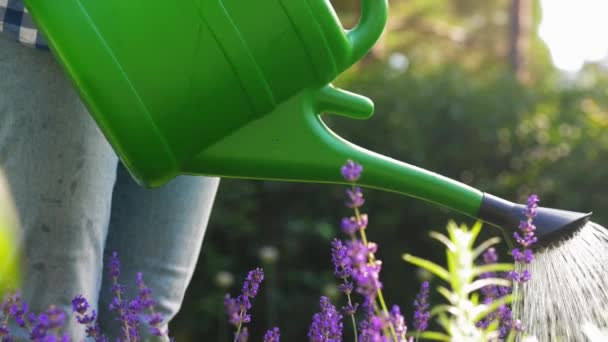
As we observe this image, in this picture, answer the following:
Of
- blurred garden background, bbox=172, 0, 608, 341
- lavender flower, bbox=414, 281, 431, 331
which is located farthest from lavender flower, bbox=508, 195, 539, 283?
blurred garden background, bbox=172, 0, 608, 341

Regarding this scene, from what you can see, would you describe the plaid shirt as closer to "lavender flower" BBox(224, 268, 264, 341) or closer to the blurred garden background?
"lavender flower" BBox(224, 268, 264, 341)

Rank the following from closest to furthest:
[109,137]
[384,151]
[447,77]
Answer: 1. [109,137]
2. [384,151]
3. [447,77]

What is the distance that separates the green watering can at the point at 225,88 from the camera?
1389mm

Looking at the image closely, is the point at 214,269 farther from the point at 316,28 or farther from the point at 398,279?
the point at 316,28

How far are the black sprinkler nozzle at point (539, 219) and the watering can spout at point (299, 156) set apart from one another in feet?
0.08

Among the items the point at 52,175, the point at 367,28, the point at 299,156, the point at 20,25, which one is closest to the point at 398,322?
the point at 299,156

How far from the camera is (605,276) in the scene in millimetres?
1541

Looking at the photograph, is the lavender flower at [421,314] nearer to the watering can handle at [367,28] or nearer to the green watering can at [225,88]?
the green watering can at [225,88]

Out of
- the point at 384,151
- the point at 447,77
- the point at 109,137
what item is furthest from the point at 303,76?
the point at 447,77

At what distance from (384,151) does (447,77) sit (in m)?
0.98

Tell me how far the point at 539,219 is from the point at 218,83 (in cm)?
57

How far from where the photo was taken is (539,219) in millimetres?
1482

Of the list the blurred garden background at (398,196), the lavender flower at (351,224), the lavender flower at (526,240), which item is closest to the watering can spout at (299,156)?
the lavender flower at (526,240)

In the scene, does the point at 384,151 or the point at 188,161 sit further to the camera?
the point at 384,151
